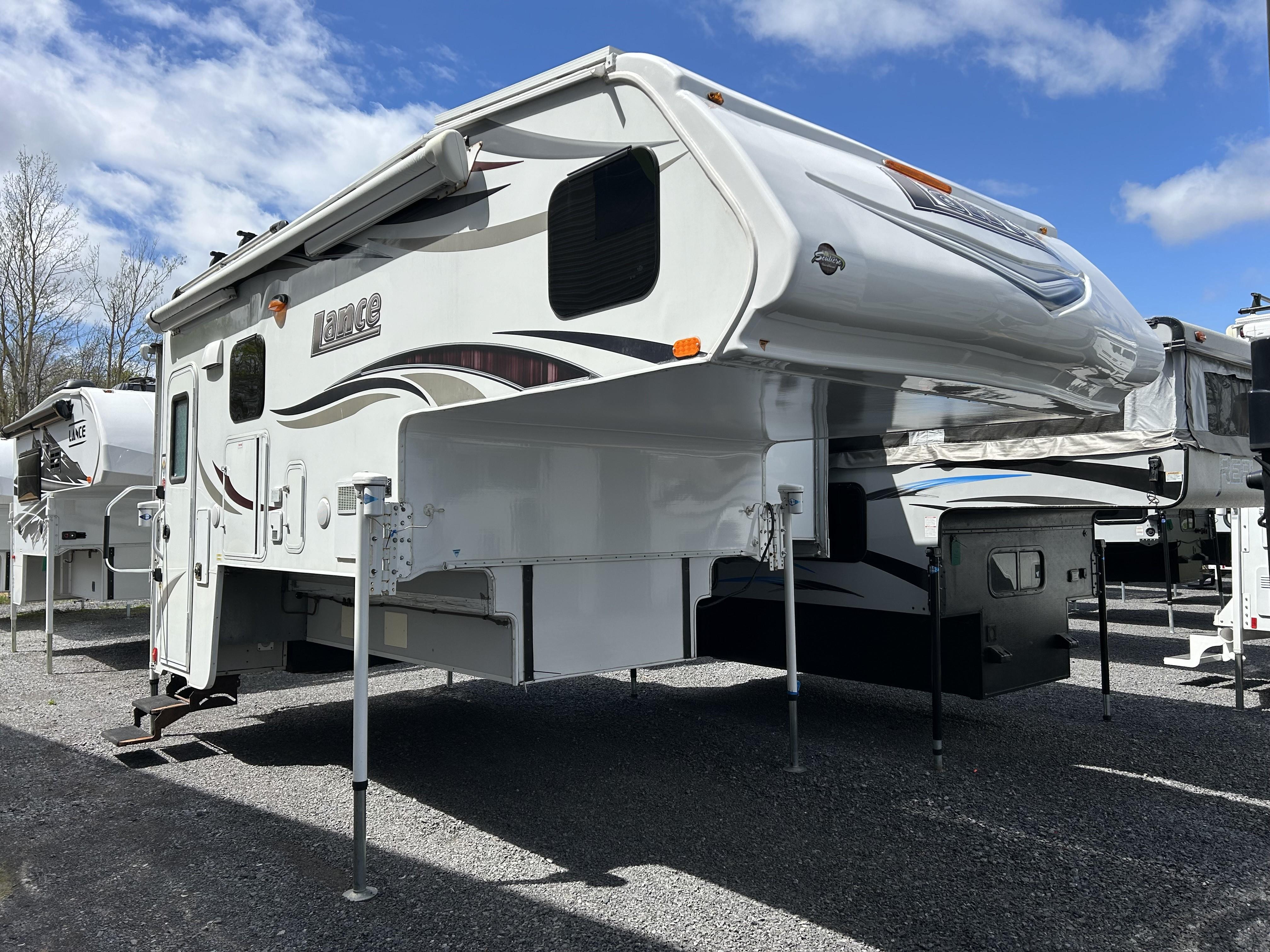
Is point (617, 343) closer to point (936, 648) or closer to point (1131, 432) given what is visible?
point (936, 648)

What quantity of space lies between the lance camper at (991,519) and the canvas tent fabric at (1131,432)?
0.03ft

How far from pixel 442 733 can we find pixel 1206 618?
33.4 ft

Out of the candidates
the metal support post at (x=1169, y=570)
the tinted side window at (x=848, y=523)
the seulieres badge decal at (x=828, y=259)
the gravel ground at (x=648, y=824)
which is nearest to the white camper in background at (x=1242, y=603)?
the gravel ground at (x=648, y=824)

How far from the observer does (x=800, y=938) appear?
134 inches

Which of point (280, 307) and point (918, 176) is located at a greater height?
point (918, 176)

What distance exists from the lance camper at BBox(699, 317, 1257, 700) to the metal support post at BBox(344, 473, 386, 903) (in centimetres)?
309

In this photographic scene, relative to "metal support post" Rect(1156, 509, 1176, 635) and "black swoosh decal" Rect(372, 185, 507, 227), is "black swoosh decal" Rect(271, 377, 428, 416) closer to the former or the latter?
"black swoosh decal" Rect(372, 185, 507, 227)

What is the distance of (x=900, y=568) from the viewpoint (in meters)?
6.14

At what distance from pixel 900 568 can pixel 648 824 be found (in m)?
2.50

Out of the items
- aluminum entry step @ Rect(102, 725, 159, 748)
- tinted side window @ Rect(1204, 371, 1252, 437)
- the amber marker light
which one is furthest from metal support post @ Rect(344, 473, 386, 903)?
tinted side window @ Rect(1204, 371, 1252, 437)

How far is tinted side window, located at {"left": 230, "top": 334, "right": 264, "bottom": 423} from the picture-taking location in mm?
5129

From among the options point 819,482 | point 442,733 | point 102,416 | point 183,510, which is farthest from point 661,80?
point 102,416

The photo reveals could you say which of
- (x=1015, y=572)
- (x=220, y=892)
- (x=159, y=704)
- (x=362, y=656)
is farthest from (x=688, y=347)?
(x=159, y=704)

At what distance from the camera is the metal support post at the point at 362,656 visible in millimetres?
3807
